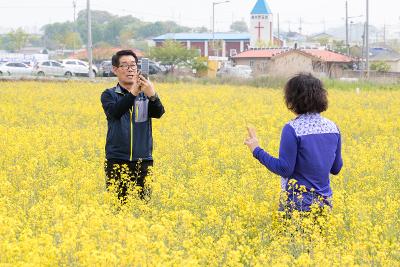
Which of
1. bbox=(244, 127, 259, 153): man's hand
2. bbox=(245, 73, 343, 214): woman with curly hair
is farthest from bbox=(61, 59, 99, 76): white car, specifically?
bbox=(245, 73, 343, 214): woman with curly hair

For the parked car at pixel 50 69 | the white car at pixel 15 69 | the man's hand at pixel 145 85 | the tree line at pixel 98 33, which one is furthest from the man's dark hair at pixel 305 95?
the tree line at pixel 98 33

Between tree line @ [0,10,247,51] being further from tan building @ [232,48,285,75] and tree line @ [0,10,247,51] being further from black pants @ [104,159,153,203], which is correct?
black pants @ [104,159,153,203]

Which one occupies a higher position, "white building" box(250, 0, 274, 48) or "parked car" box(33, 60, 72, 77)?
"white building" box(250, 0, 274, 48)

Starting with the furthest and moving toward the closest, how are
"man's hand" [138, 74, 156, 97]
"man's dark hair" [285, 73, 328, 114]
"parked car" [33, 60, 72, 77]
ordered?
1. "parked car" [33, 60, 72, 77]
2. "man's hand" [138, 74, 156, 97]
3. "man's dark hair" [285, 73, 328, 114]

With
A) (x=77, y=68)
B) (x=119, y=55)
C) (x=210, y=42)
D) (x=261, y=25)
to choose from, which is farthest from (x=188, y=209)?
(x=210, y=42)

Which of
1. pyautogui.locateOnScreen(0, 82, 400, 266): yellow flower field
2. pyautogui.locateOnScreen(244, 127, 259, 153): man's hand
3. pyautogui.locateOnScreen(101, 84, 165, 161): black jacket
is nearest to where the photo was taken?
pyautogui.locateOnScreen(0, 82, 400, 266): yellow flower field

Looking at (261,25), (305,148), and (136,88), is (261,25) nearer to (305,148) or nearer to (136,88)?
(136,88)

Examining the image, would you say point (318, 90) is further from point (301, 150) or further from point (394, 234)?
point (394, 234)

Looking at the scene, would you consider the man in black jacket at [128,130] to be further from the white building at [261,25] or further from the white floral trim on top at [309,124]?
the white building at [261,25]

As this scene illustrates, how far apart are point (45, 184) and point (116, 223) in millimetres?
2456

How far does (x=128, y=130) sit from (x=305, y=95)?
5.56 feet

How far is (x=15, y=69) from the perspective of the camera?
41688 mm

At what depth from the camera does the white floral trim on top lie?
5637mm

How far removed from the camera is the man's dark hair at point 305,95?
219 inches
